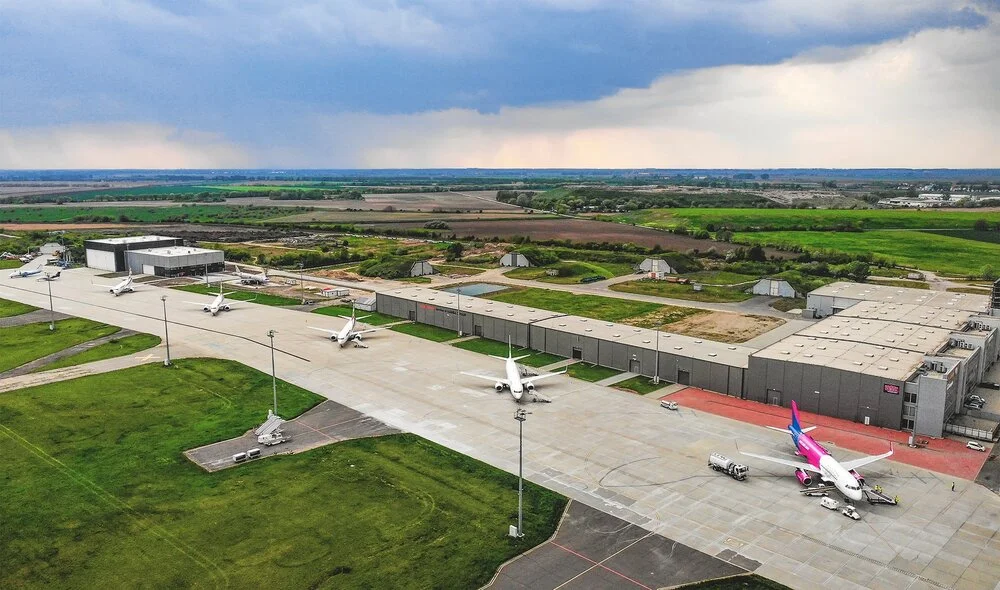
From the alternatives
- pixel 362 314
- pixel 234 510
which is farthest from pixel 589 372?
pixel 362 314

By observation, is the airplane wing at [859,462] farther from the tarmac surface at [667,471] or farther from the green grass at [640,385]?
the green grass at [640,385]

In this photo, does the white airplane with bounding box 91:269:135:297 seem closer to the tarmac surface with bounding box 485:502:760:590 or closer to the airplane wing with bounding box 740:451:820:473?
the tarmac surface with bounding box 485:502:760:590

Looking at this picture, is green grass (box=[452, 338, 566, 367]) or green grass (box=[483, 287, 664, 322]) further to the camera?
green grass (box=[483, 287, 664, 322])

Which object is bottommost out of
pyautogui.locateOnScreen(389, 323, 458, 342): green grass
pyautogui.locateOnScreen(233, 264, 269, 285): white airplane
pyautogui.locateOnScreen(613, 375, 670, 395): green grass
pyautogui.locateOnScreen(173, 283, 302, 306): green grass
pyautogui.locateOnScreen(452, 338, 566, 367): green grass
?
pyautogui.locateOnScreen(613, 375, 670, 395): green grass

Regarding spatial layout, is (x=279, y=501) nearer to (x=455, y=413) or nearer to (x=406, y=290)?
(x=455, y=413)

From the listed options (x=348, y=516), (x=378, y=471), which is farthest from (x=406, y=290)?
(x=348, y=516)

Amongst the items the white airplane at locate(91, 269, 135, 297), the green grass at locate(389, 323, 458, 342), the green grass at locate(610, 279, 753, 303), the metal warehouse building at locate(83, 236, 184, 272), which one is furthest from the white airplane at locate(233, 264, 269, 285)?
the green grass at locate(610, 279, 753, 303)
